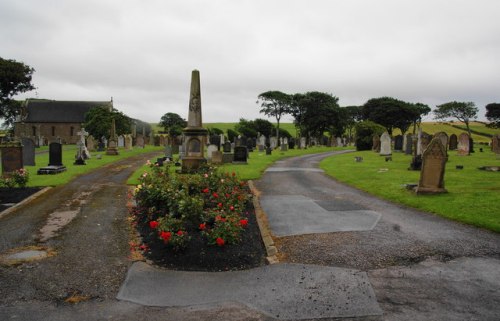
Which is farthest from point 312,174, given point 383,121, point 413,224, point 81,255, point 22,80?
point 383,121

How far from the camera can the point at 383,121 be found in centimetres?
7594

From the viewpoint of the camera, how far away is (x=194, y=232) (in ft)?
28.8

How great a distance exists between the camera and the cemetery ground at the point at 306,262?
5.31 meters

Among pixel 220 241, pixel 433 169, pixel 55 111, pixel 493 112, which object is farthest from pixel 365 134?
pixel 55 111

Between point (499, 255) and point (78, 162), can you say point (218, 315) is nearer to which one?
point (499, 255)

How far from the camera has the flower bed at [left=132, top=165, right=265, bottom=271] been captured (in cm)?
733

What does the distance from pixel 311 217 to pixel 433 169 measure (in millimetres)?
6122

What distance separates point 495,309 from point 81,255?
776 centimetres

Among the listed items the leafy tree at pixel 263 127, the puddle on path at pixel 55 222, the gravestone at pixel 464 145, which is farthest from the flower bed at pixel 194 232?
the leafy tree at pixel 263 127

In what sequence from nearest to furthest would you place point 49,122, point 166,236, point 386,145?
point 166,236 < point 386,145 < point 49,122

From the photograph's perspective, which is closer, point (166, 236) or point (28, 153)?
point (166, 236)

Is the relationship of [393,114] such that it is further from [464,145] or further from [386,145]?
[386,145]

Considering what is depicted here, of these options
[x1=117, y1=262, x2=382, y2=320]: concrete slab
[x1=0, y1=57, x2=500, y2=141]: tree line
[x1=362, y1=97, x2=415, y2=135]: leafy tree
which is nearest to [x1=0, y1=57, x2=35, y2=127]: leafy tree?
[x1=0, y1=57, x2=500, y2=141]: tree line

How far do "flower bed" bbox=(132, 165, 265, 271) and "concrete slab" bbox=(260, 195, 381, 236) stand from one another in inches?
32.4
